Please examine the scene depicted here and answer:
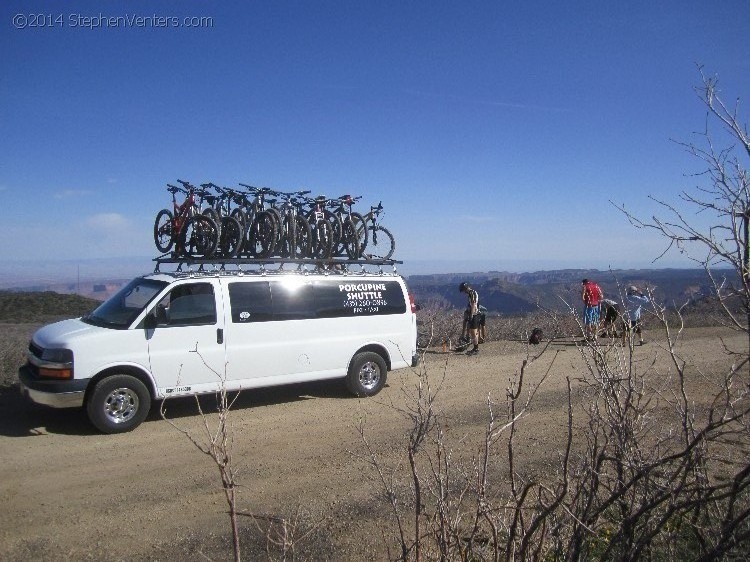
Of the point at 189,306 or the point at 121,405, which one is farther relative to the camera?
the point at 189,306

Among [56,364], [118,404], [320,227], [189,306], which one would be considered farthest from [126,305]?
[320,227]

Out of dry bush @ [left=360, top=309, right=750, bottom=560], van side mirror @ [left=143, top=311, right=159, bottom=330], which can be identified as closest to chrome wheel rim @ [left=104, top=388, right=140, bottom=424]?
van side mirror @ [left=143, top=311, right=159, bottom=330]

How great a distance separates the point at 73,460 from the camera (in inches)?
244

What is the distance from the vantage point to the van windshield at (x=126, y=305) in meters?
7.47

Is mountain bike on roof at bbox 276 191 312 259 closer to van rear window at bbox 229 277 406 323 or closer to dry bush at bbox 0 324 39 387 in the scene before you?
van rear window at bbox 229 277 406 323

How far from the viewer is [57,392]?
6.75 meters

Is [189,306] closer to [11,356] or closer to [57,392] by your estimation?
[57,392]

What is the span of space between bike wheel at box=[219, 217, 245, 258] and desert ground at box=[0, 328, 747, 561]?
2917 millimetres

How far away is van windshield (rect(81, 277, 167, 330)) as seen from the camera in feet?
24.5

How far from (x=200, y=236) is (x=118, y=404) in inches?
171

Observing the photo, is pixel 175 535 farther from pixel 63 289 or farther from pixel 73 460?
pixel 63 289

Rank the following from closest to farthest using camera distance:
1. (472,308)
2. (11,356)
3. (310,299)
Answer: (310,299) < (11,356) < (472,308)

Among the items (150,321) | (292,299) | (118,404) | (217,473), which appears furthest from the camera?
(292,299)

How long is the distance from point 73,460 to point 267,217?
237 inches
